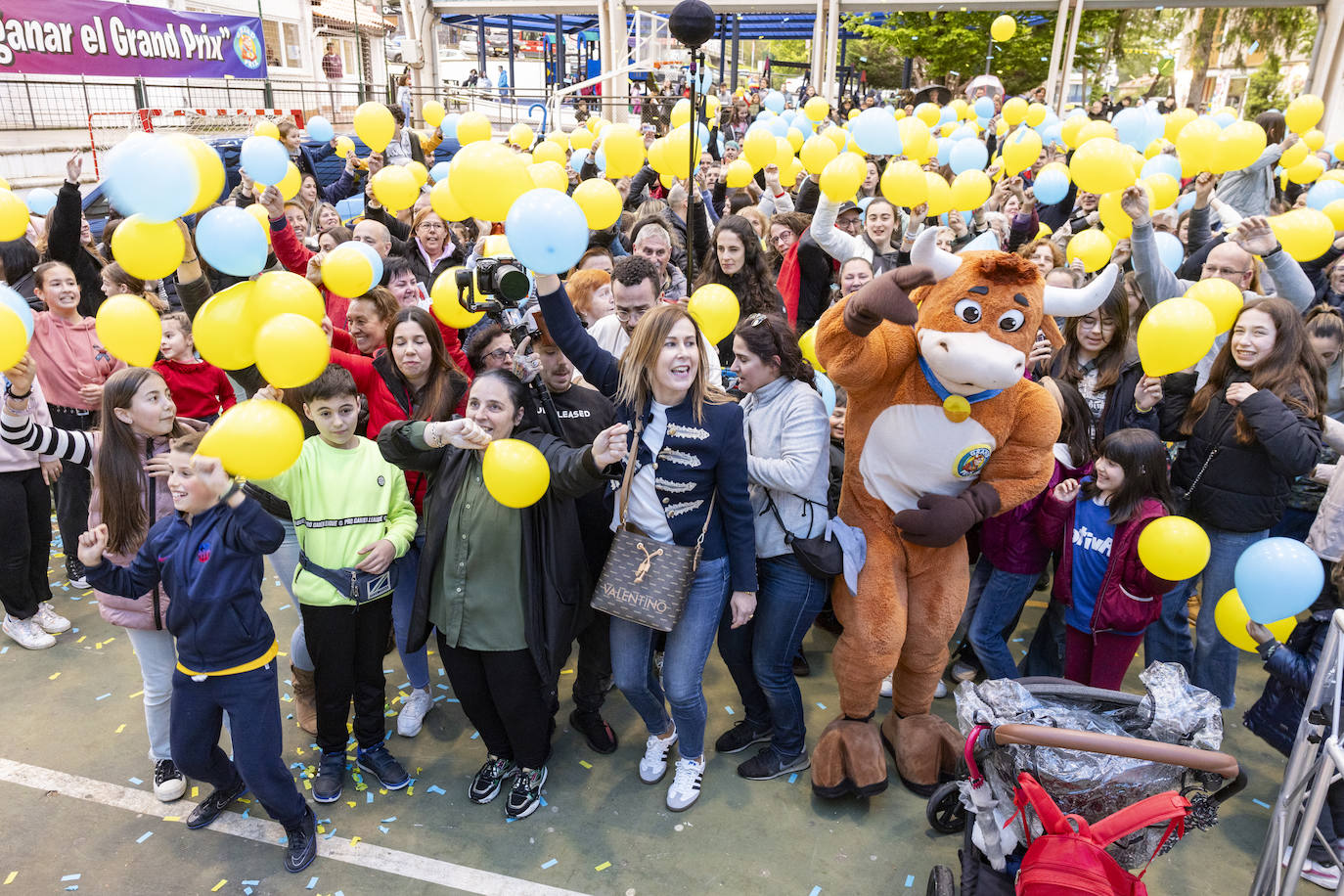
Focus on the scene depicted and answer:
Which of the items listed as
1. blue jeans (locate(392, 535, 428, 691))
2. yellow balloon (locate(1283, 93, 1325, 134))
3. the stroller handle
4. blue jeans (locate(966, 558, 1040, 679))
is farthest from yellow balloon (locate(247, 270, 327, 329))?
yellow balloon (locate(1283, 93, 1325, 134))

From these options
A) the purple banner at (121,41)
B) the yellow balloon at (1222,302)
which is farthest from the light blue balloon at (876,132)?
the purple banner at (121,41)

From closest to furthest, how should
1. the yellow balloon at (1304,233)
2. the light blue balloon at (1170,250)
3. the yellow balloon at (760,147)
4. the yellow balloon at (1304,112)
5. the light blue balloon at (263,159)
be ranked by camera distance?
the light blue balloon at (1170,250), the yellow balloon at (1304,233), the light blue balloon at (263,159), the yellow balloon at (760,147), the yellow balloon at (1304,112)

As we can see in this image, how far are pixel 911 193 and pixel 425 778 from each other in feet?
13.3

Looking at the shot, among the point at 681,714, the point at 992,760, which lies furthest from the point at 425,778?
the point at 992,760

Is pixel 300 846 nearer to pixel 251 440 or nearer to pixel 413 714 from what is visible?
pixel 413 714

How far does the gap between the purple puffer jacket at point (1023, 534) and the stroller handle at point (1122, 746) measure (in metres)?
1.31

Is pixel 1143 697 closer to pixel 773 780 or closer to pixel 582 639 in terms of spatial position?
pixel 773 780

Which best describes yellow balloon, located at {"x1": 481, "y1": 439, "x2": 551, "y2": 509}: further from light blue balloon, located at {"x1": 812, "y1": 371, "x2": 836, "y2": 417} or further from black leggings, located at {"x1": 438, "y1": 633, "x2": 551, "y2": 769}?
light blue balloon, located at {"x1": 812, "y1": 371, "x2": 836, "y2": 417}

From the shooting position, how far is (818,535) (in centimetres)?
296

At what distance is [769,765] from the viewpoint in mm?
3264

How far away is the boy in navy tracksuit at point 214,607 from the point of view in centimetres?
252

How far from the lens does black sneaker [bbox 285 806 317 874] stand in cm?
280

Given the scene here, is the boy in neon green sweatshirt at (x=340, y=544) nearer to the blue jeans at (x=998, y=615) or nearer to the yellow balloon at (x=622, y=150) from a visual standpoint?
the blue jeans at (x=998, y=615)

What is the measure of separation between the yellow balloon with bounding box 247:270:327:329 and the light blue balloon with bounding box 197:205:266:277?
4.8 inches
